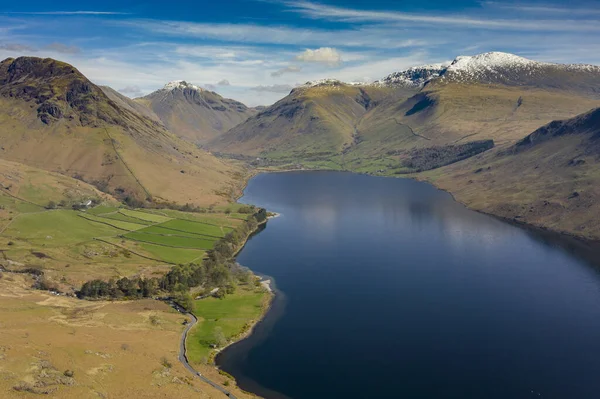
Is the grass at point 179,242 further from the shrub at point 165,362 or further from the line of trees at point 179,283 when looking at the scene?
the shrub at point 165,362

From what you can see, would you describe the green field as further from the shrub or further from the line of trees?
the shrub

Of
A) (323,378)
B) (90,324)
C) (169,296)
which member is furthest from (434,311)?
(90,324)

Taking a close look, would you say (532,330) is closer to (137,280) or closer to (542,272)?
(542,272)

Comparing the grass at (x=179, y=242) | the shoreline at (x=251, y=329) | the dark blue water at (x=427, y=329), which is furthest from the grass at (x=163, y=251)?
the shoreline at (x=251, y=329)

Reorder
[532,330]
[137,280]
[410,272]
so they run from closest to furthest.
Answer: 1. [532,330]
2. [137,280]
3. [410,272]

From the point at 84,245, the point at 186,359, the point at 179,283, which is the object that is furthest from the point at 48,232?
the point at 186,359

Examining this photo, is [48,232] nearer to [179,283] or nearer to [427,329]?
[179,283]
